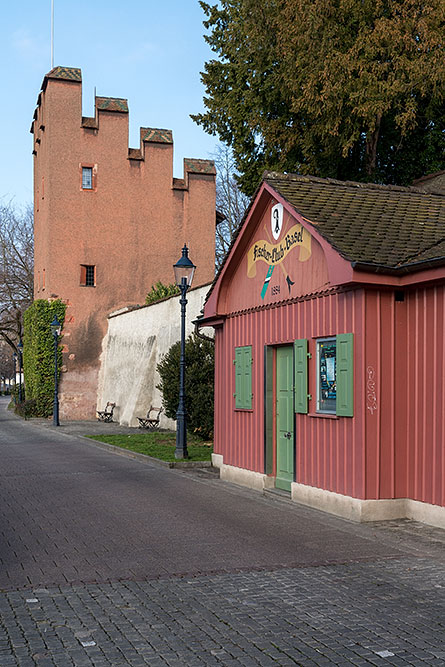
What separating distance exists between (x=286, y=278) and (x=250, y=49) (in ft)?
43.6

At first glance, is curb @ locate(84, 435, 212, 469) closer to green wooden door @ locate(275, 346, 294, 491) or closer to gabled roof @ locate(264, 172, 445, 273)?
green wooden door @ locate(275, 346, 294, 491)

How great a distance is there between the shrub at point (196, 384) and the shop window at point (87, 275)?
16.0m

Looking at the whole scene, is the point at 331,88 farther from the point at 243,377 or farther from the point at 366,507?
the point at 366,507

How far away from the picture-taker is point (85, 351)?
3791 centimetres

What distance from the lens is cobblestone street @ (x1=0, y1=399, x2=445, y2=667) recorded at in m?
5.30

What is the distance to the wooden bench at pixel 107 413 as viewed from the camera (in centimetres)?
3503

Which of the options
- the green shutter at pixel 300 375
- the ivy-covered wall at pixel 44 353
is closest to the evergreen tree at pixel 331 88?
the green shutter at pixel 300 375

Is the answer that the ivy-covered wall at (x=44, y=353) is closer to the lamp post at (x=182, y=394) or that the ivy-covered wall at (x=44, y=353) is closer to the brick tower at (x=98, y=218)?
the brick tower at (x=98, y=218)

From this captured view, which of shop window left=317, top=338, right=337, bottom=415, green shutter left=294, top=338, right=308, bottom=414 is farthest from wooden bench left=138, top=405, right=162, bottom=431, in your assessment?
shop window left=317, top=338, right=337, bottom=415

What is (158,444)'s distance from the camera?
21.6 metres

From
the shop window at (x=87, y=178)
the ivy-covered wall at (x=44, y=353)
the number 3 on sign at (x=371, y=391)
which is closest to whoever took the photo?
the number 3 on sign at (x=371, y=391)

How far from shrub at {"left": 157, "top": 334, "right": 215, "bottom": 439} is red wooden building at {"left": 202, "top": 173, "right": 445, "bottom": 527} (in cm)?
741

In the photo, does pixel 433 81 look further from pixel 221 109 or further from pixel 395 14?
pixel 221 109

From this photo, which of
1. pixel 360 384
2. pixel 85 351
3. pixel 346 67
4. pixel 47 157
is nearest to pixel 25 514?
pixel 360 384
